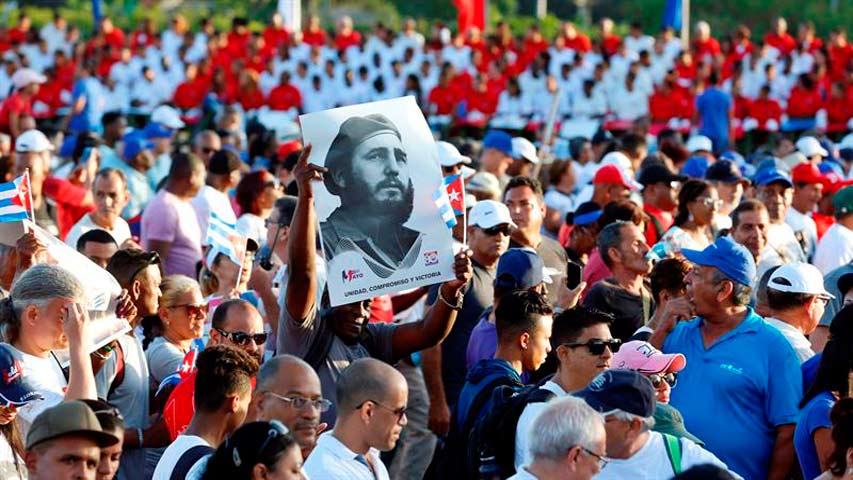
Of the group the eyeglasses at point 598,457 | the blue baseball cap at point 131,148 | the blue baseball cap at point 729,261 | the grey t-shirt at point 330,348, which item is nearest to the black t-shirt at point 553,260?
the blue baseball cap at point 729,261

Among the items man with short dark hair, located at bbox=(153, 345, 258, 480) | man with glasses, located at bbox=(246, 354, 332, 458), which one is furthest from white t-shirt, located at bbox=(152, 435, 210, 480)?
man with glasses, located at bbox=(246, 354, 332, 458)

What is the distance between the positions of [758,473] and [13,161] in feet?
26.7

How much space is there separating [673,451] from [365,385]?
1.08 m

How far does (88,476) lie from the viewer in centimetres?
480

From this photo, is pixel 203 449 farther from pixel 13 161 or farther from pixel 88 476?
pixel 13 161

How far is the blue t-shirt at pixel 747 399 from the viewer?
6.79 m

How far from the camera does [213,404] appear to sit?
571cm

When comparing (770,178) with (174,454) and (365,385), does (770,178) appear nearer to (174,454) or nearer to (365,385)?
(365,385)

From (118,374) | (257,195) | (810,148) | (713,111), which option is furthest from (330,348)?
(713,111)

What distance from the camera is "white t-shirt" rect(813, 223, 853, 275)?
10406mm

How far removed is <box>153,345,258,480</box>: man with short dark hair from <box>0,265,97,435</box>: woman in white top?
1.81 ft

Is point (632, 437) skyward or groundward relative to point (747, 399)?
skyward

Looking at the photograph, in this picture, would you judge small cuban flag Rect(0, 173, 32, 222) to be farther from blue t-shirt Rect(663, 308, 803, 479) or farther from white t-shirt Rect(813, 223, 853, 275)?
white t-shirt Rect(813, 223, 853, 275)

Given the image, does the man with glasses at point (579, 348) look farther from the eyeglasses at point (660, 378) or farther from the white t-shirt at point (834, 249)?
the white t-shirt at point (834, 249)
